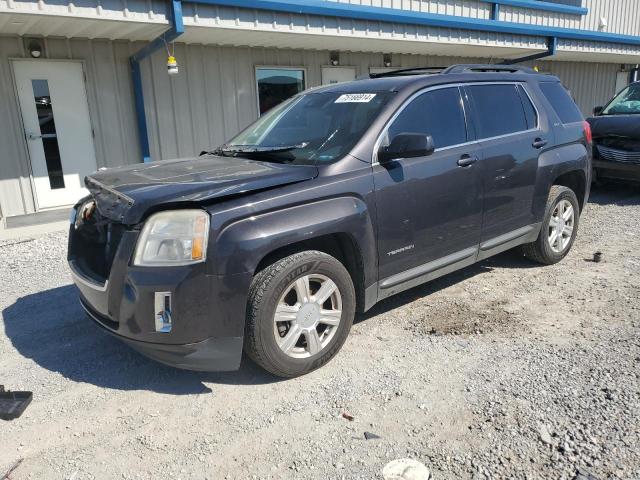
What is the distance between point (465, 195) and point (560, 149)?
1627 mm

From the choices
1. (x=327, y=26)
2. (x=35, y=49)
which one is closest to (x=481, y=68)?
(x=327, y=26)

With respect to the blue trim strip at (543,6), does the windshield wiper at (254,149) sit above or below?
below

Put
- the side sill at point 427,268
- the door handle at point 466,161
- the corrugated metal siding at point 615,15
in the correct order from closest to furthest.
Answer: the side sill at point 427,268 → the door handle at point 466,161 → the corrugated metal siding at point 615,15

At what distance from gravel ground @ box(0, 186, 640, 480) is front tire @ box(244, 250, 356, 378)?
0.63 ft

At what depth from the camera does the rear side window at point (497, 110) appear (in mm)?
4258

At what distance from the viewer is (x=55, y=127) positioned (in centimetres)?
791

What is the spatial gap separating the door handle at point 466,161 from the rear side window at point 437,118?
13cm

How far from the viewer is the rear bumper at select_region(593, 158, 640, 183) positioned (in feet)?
25.6

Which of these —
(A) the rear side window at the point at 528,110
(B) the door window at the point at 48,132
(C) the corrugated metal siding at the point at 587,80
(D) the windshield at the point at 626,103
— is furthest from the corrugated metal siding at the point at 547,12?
(A) the rear side window at the point at 528,110

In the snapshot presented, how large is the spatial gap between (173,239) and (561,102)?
14.0 feet

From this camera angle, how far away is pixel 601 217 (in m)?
7.21

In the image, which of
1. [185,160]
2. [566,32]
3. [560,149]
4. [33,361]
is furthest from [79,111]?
[566,32]

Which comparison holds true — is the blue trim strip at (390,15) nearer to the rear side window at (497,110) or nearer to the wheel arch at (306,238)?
the rear side window at (497,110)

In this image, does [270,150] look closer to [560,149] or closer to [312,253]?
[312,253]
